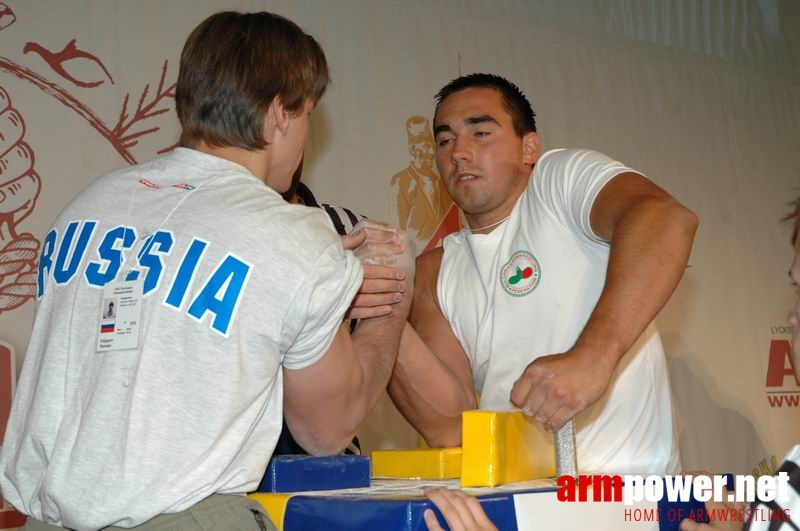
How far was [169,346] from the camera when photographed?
3.52 ft

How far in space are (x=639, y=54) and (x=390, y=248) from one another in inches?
109

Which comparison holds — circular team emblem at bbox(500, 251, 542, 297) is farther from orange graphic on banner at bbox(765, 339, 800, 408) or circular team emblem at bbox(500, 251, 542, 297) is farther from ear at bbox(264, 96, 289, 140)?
orange graphic on banner at bbox(765, 339, 800, 408)

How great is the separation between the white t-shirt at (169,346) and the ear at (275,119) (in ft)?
→ 0.36

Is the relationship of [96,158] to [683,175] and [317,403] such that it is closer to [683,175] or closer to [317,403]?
[317,403]

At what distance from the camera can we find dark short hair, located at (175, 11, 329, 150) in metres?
1.26

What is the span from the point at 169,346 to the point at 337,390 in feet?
0.84

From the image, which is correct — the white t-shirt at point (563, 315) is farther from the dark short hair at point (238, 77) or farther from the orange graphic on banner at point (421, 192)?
the orange graphic on banner at point (421, 192)

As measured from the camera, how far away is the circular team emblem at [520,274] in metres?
1.88

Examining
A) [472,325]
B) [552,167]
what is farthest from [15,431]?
[552,167]

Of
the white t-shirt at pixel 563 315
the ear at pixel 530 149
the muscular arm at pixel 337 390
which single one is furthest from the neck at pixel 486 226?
the muscular arm at pixel 337 390

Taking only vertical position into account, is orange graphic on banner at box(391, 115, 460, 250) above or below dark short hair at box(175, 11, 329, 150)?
above

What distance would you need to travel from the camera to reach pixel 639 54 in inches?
156

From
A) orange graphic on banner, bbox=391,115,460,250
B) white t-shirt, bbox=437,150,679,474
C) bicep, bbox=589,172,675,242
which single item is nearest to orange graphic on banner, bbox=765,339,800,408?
orange graphic on banner, bbox=391,115,460,250

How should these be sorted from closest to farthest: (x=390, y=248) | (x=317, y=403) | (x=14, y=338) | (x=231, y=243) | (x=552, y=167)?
1. (x=231, y=243)
2. (x=317, y=403)
3. (x=390, y=248)
4. (x=552, y=167)
5. (x=14, y=338)
